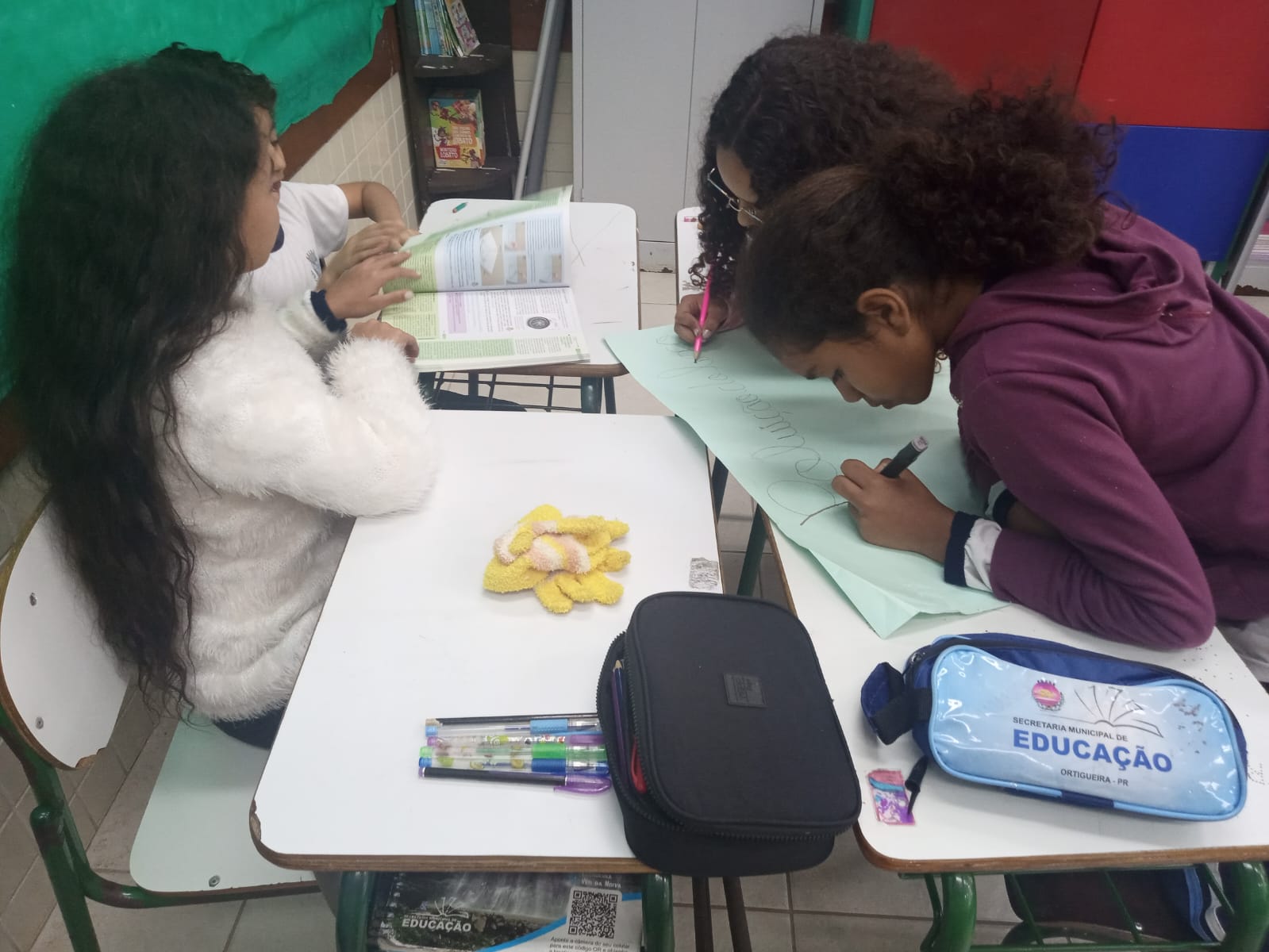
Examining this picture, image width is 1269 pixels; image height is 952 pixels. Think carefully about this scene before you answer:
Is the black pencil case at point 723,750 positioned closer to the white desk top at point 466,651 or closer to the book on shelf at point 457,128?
the white desk top at point 466,651

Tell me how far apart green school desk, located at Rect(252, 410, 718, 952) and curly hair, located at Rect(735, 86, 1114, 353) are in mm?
272

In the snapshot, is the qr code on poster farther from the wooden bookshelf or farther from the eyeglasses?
the wooden bookshelf

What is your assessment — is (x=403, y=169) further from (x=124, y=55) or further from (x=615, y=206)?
(x=124, y=55)

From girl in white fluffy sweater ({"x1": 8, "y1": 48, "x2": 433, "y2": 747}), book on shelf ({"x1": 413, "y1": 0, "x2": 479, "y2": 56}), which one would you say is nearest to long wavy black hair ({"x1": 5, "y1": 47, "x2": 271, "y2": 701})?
girl in white fluffy sweater ({"x1": 8, "y1": 48, "x2": 433, "y2": 747})

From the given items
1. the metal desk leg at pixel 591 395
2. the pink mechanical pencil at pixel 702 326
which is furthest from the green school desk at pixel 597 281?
the pink mechanical pencil at pixel 702 326

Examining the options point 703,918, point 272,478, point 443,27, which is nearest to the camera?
point 272,478

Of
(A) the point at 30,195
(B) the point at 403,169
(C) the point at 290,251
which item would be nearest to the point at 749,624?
(A) the point at 30,195

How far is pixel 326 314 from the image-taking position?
1.31 metres

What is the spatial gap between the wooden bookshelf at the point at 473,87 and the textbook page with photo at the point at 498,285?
1725 millimetres

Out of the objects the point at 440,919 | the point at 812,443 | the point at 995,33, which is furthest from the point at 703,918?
the point at 995,33

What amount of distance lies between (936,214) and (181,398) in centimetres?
85

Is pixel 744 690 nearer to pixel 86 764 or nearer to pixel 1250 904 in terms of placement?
pixel 1250 904

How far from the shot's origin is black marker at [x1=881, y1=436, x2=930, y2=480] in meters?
0.96

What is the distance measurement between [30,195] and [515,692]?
2.29 ft
